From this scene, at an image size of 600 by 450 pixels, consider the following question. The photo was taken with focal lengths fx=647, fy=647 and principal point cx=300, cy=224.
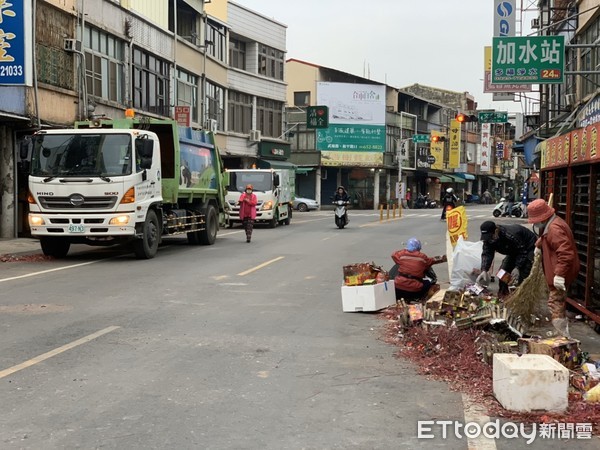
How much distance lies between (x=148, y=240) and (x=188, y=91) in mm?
20268

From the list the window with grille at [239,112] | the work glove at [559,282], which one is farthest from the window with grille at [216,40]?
the work glove at [559,282]

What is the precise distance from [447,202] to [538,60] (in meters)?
14.9

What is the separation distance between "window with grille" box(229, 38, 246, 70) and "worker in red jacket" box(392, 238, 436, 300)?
33802 mm

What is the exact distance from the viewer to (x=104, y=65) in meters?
24.1

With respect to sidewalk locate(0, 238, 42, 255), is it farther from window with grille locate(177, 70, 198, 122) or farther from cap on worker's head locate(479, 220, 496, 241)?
window with grille locate(177, 70, 198, 122)

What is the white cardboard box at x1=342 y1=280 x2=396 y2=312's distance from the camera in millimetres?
8812

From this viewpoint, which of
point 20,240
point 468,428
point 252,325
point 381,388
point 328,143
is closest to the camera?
point 468,428

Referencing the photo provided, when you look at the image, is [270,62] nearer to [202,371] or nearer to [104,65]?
[104,65]

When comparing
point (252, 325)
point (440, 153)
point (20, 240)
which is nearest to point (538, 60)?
point (252, 325)

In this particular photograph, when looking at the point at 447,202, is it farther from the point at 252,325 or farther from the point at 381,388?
the point at 381,388

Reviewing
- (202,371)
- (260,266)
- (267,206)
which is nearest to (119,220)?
(260,266)

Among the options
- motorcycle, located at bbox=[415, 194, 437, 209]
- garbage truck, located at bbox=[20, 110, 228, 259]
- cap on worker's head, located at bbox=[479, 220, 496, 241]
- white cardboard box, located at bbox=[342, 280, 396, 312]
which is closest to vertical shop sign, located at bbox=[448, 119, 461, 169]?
motorcycle, located at bbox=[415, 194, 437, 209]

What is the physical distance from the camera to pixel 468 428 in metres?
4.55

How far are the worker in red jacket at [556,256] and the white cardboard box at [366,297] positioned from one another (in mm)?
2374
